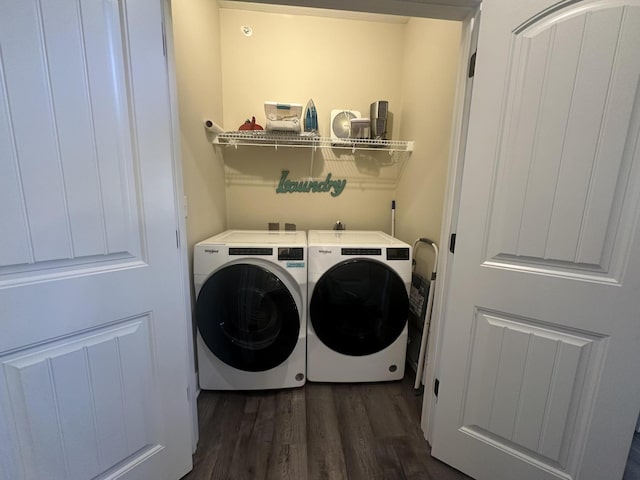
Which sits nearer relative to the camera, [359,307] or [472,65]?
[472,65]

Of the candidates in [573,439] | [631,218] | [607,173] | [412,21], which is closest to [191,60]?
[412,21]

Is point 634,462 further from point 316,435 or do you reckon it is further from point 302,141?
point 302,141

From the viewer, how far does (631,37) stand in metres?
0.74

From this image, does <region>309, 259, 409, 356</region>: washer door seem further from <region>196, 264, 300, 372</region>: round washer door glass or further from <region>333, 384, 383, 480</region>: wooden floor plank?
<region>333, 384, 383, 480</region>: wooden floor plank

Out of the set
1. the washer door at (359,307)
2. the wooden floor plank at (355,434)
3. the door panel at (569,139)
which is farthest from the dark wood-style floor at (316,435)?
the door panel at (569,139)

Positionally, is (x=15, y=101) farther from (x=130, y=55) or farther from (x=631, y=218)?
(x=631, y=218)

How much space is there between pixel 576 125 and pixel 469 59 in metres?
0.48

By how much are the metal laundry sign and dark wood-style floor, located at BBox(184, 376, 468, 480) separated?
4.91ft

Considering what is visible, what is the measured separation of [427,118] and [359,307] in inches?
52.8

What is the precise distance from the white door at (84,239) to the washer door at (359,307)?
822 millimetres

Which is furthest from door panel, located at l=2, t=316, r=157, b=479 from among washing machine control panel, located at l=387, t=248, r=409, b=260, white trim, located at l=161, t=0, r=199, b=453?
washing machine control panel, located at l=387, t=248, r=409, b=260

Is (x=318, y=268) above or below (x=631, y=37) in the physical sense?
below

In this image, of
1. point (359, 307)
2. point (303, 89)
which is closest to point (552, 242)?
point (359, 307)

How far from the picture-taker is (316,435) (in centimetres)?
137
